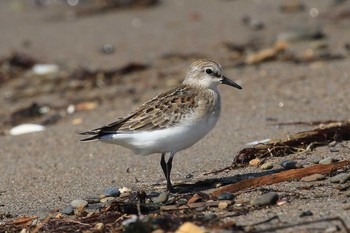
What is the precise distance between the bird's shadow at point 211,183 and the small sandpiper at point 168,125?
113mm

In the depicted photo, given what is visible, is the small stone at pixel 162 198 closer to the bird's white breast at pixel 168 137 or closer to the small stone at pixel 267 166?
the bird's white breast at pixel 168 137

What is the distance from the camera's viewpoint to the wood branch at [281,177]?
4.85 meters

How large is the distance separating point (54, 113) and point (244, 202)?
14.2ft

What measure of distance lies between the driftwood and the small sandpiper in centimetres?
51

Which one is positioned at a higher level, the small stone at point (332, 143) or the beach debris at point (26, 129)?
the beach debris at point (26, 129)

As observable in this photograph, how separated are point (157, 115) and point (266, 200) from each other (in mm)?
1097

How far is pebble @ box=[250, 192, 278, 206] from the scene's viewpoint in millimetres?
4398

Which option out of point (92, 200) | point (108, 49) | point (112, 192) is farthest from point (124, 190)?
point (108, 49)

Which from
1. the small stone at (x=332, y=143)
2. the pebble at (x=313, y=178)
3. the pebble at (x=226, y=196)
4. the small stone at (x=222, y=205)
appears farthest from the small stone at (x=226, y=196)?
the small stone at (x=332, y=143)

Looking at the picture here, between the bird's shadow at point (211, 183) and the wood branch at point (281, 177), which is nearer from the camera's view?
the wood branch at point (281, 177)

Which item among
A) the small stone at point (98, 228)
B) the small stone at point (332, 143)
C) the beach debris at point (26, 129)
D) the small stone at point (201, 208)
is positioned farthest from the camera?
the beach debris at point (26, 129)

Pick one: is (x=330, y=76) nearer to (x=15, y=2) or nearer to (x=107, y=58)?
(x=107, y=58)

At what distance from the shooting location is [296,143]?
18.9ft

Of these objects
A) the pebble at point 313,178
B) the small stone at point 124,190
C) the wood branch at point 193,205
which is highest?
the small stone at point 124,190
